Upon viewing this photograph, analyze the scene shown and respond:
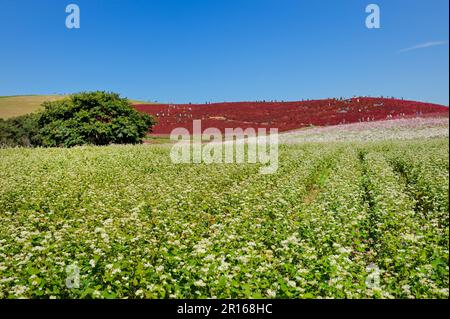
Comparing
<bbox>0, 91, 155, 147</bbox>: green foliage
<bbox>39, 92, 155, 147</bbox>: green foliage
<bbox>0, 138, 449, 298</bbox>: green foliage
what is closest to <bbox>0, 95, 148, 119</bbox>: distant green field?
<bbox>0, 91, 155, 147</bbox>: green foliage

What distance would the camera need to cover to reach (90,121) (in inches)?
1742

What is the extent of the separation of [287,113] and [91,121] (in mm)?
35683

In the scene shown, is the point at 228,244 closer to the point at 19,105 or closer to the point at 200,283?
the point at 200,283

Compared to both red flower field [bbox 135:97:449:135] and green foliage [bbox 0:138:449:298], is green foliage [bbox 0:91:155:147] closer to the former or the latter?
red flower field [bbox 135:97:449:135]

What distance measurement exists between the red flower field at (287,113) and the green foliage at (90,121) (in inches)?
632

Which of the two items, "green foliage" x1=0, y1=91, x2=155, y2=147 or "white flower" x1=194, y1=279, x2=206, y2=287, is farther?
"green foliage" x1=0, y1=91, x2=155, y2=147

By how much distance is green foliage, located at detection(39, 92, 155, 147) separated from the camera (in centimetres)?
4394

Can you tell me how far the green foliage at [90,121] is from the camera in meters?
43.9

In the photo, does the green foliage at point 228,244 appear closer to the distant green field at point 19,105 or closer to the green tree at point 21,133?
the green tree at point 21,133

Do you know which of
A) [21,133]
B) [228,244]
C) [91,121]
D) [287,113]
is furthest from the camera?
[287,113]

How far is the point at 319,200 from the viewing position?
12148mm

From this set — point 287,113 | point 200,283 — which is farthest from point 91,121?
point 200,283
